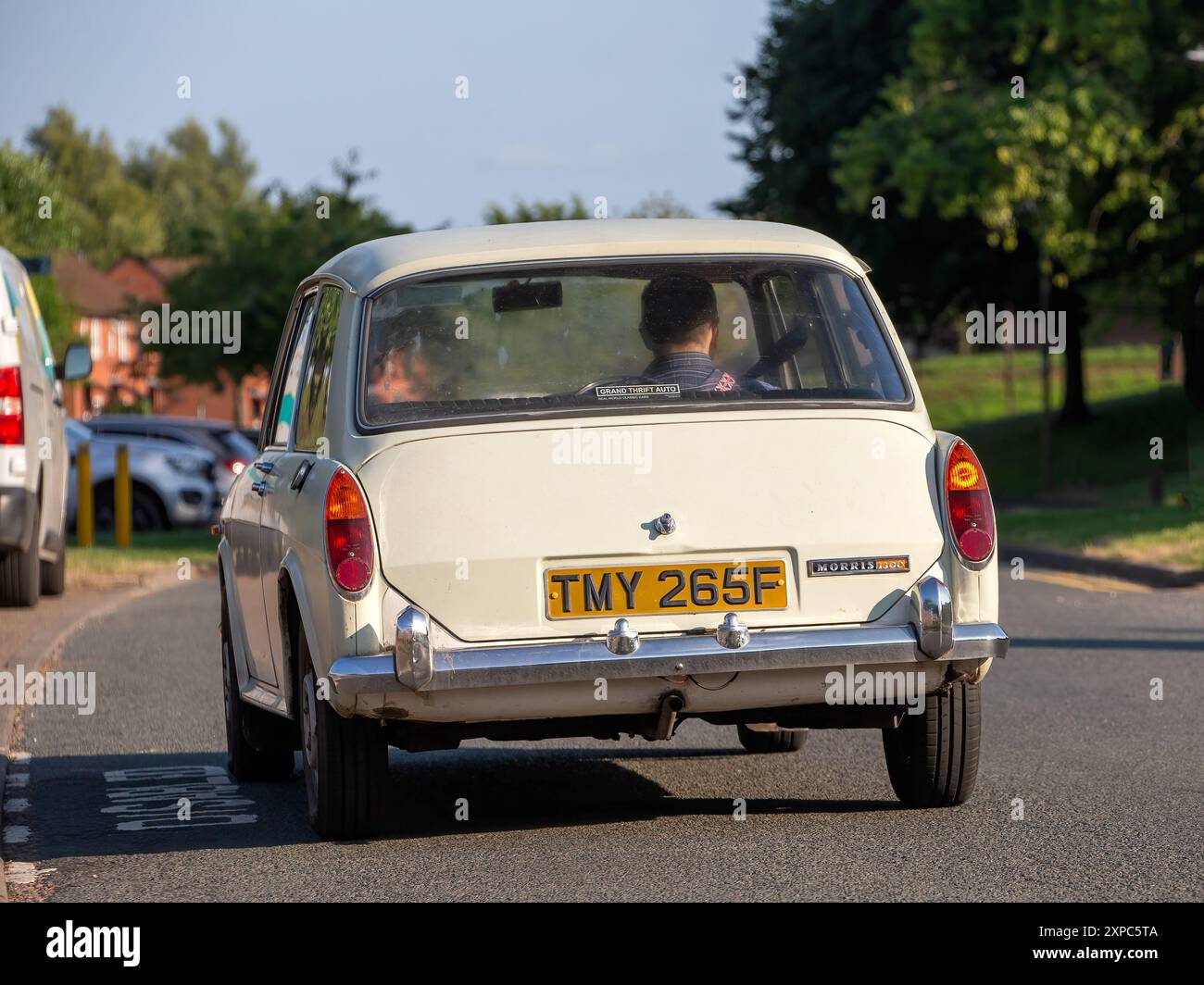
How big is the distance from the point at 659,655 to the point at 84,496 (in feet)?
61.0

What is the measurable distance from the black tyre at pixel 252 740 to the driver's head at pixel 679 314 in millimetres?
2158

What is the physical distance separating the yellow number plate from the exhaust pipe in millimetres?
257

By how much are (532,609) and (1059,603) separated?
1015 centimetres

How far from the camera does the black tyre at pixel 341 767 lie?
633 cm

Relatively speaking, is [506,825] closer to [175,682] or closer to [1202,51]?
[175,682]

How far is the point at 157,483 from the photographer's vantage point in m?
27.3

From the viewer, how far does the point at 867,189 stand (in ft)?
103

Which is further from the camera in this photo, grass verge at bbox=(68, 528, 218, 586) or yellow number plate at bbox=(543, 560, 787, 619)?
grass verge at bbox=(68, 528, 218, 586)

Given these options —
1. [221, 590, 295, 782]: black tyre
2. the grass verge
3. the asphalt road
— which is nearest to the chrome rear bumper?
the asphalt road

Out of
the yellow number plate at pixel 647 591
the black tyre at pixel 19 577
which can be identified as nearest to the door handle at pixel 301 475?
the yellow number plate at pixel 647 591

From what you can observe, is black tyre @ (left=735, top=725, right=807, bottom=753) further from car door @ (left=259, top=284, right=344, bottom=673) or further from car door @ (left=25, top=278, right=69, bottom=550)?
car door @ (left=25, top=278, right=69, bottom=550)

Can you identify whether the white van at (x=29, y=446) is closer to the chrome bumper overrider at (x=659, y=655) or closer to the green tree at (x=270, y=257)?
the chrome bumper overrider at (x=659, y=655)

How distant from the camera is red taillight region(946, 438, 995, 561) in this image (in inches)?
252

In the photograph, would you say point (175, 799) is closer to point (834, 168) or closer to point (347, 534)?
point (347, 534)
